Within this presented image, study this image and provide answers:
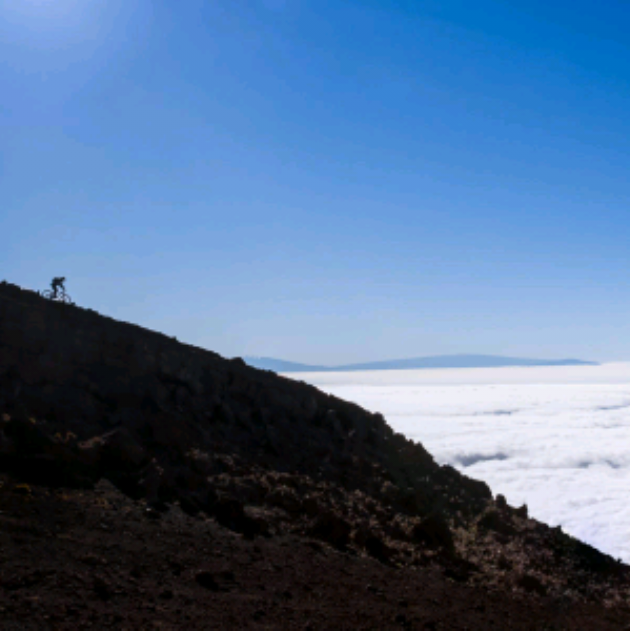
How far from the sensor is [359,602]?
9.77 meters

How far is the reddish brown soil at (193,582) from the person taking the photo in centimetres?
731

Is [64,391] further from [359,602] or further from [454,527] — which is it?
[454,527]

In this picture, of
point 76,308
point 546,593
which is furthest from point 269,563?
point 76,308

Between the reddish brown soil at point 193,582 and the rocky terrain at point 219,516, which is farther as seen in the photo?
the rocky terrain at point 219,516

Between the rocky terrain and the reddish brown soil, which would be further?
the rocky terrain

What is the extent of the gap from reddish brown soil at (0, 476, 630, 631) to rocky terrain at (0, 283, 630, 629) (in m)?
0.04

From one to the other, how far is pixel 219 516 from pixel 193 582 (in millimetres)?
3503

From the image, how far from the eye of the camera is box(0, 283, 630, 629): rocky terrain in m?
8.39

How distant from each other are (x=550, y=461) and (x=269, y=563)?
9167 centimetres

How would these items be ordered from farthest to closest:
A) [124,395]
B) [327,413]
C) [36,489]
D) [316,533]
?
[327,413] < [124,395] < [316,533] < [36,489]

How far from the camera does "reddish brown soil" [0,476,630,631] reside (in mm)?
7309

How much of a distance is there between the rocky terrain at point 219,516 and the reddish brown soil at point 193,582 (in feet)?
0.13

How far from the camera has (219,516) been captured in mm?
12430

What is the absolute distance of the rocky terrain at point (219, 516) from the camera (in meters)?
8.39
